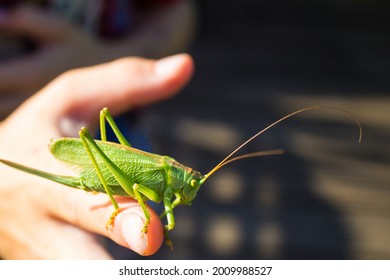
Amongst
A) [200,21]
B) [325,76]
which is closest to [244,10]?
[200,21]

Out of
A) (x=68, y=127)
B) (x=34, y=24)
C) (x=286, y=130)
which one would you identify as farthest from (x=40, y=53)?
(x=286, y=130)

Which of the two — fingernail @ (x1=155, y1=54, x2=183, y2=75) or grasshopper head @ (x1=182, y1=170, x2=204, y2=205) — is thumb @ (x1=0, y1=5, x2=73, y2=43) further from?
grasshopper head @ (x1=182, y1=170, x2=204, y2=205)

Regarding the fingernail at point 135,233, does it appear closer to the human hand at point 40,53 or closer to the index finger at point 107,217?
the index finger at point 107,217

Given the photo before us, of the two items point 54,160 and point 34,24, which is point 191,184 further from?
point 34,24

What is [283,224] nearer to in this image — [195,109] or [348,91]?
[195,109]

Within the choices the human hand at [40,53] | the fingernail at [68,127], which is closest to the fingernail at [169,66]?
the fingernail at [68,127]

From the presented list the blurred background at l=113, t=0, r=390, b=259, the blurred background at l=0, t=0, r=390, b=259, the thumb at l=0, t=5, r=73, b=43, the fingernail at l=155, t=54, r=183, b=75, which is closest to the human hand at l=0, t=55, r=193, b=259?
the fingernail at l=155, t=54, r=183, b=75
